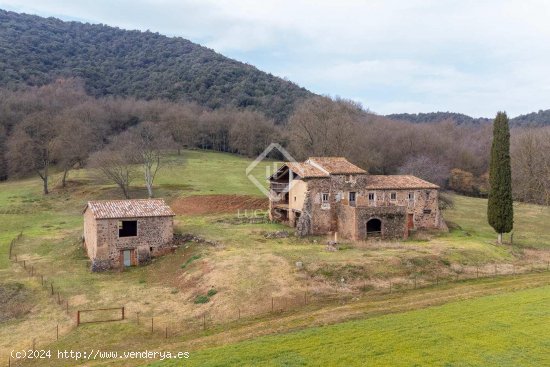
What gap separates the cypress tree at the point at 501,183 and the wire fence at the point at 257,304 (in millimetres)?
9030

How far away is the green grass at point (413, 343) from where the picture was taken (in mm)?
16219

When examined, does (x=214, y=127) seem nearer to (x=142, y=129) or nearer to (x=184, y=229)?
(x=142, y=129)

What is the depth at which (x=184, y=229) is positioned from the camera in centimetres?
4100

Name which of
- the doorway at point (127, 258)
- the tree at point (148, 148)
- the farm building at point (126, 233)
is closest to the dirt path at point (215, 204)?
the tree at point (148, 148)

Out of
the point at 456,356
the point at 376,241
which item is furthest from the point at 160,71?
the point at 456,356

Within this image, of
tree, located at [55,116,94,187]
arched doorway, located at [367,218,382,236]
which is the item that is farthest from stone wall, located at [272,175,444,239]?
tree, located at [55,116,94,187]

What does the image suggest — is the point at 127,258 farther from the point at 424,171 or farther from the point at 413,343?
the point at 424,171

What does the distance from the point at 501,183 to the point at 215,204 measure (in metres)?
31.1

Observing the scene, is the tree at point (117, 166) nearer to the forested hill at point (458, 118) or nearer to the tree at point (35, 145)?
→ the tree at point (35, 145)

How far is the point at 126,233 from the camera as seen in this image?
36000mm

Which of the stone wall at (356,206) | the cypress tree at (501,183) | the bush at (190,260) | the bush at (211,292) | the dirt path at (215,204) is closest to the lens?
the bush at (211,292)

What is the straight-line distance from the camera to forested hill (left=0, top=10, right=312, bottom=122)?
122500 millimetres

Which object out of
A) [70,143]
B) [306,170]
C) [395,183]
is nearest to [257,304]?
[306,170]

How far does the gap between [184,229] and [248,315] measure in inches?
737
